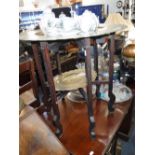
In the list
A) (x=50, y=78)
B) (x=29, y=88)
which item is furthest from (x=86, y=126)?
(x=29, y=88)

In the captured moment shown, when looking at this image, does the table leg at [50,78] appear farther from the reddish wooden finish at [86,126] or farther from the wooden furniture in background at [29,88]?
the wooden furniture in background at [29,88]

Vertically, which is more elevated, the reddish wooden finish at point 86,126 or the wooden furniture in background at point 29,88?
the wooden furniture in background at point 29,88

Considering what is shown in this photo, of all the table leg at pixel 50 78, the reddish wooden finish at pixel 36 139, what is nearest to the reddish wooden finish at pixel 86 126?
the table leg at pixel 50 78

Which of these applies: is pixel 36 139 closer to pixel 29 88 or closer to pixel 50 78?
pixel 50 78

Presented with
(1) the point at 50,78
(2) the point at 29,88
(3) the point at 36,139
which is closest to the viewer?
(3) the point at 36,139

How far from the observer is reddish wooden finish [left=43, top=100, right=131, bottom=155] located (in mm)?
1021

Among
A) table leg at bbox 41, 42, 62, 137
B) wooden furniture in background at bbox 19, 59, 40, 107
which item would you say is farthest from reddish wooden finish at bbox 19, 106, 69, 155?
wooden furniture in background at bbox 19, 59, 40, 107

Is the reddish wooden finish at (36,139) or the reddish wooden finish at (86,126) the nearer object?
the reddish wooden finish at (36,139)

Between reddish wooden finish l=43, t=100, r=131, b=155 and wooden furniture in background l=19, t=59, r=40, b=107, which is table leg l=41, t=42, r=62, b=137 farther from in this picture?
wooden furniture in background l=19, t=59, r=40, b=107

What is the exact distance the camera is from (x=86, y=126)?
1.18 meters

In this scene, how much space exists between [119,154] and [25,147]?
0.85 m

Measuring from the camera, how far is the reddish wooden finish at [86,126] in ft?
3.35
